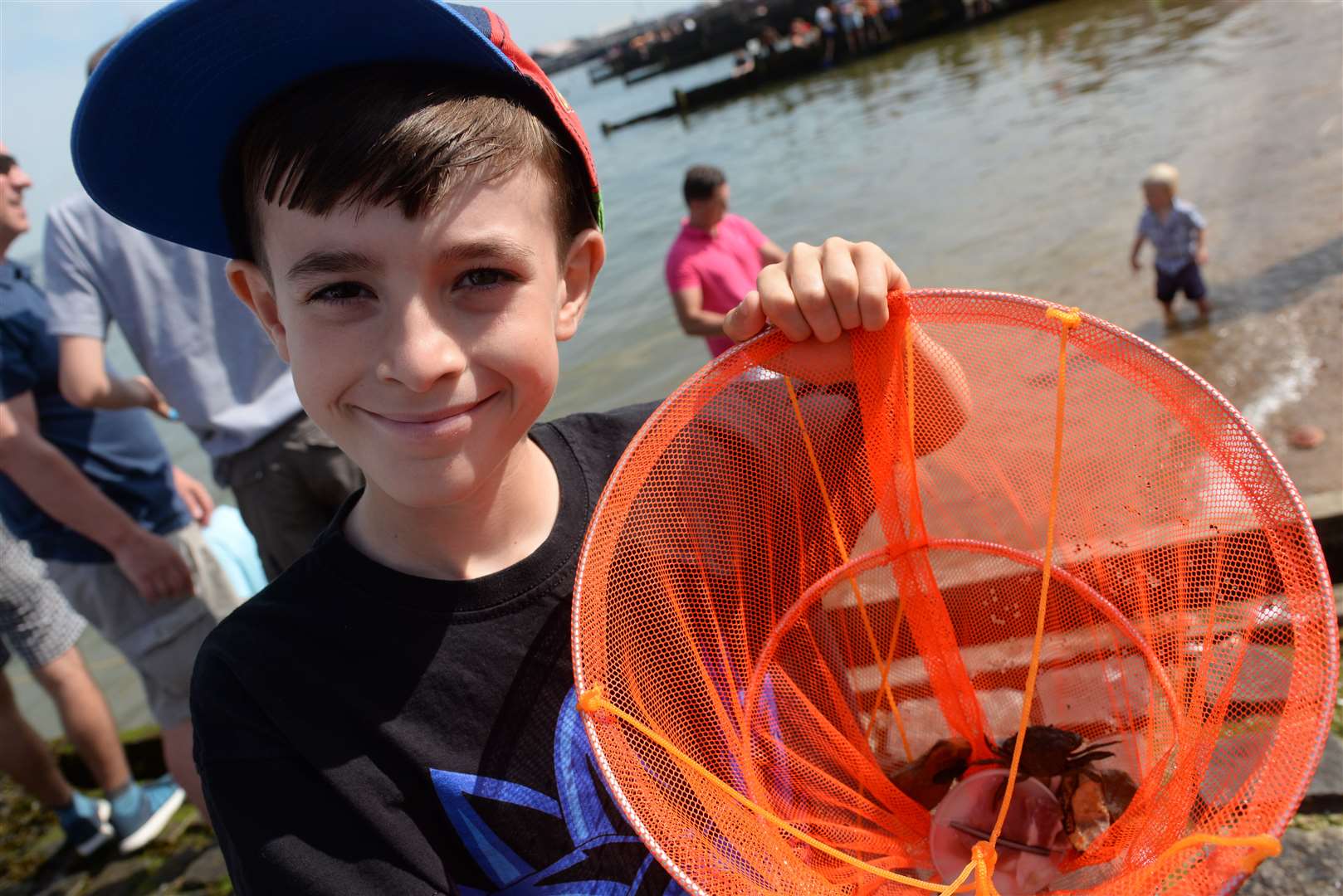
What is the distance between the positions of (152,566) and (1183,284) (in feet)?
23.5

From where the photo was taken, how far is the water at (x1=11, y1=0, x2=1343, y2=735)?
22.4ft

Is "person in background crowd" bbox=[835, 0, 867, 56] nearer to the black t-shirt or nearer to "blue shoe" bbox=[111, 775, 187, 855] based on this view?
"blue shoe" bbox=[111, 775, 187, 855]

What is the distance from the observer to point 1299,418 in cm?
536

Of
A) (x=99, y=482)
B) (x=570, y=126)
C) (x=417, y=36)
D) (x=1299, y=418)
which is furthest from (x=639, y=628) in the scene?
(x=1299, y=418)

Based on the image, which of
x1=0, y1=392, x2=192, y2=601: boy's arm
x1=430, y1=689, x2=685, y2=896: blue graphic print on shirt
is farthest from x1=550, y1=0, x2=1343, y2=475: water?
x1=0, y1=392, x2=192, y2=601: boy's arm

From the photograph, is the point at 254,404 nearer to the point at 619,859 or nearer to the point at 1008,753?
the point at 619,859

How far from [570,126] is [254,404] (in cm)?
206

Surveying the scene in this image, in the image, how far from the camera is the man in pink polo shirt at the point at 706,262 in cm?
561

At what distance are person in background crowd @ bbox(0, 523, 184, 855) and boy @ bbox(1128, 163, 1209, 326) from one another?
7.39 m

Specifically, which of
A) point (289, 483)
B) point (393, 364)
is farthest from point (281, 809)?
point (289, 483)

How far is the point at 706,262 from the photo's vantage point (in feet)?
18.7

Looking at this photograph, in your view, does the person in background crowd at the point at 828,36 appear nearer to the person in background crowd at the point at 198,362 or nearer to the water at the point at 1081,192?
the water at the point at 1081,192

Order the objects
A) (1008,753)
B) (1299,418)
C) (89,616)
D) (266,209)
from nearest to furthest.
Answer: (266,209)
(1008,753)
(89,616)
(1299,418)

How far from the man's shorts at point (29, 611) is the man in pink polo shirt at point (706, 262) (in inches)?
137
